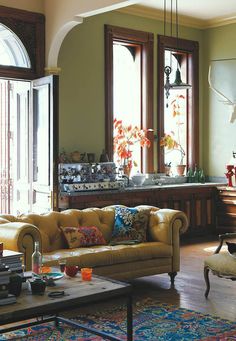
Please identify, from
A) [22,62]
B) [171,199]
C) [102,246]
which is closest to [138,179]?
[171,199]

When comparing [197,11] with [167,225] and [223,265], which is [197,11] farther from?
[223,265]

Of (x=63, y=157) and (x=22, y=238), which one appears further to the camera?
(x=63, y=157)

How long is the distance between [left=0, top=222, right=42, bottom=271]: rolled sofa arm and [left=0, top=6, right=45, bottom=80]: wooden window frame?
2.81 m

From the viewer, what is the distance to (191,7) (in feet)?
27.9

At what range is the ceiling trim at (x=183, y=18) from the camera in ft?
27.6

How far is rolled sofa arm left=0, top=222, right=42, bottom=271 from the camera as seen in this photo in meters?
4.65

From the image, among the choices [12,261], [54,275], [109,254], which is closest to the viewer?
[12,261]

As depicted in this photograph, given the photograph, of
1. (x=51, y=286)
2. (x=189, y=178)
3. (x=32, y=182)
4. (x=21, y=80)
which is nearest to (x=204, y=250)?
(x=189, y=178)

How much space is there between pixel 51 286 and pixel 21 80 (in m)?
4.06

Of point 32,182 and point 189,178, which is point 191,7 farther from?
point 32,182

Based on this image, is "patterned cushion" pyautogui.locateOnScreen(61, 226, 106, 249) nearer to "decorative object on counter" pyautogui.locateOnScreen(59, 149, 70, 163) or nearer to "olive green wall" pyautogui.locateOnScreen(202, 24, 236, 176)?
"decorative object on counter" pyautogui.locateOnScreen(59, 149, 70, 163)

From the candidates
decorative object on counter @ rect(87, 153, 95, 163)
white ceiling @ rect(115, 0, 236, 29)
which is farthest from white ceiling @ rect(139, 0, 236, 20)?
decorative object on counter @ rect(87, 153, 95, 163)

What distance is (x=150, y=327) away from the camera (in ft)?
14.2

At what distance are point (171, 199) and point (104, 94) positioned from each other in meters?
1.81
